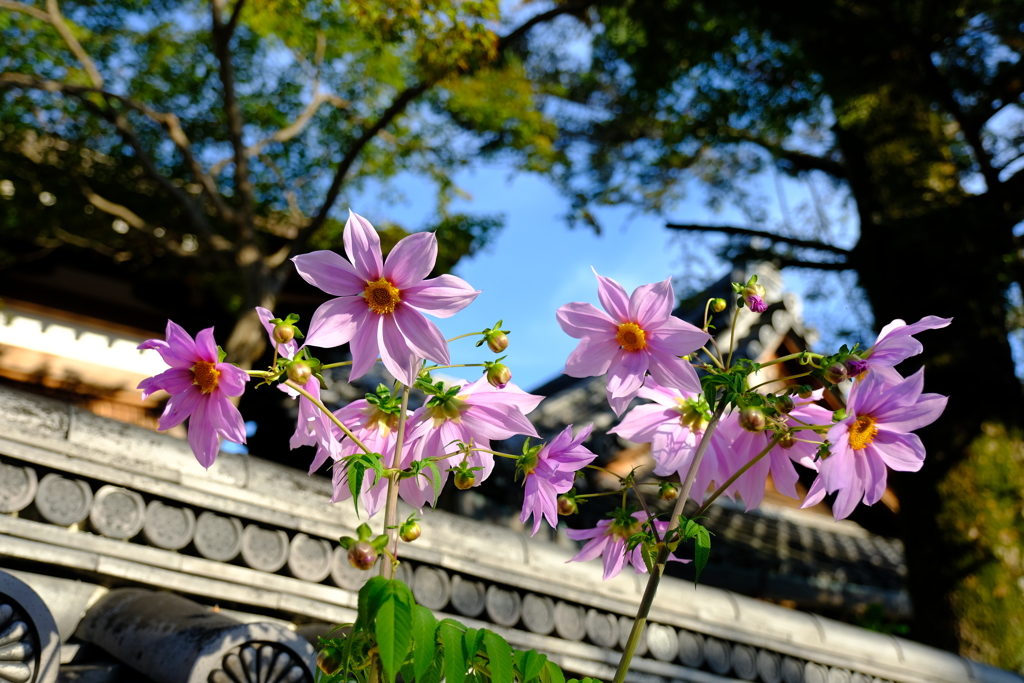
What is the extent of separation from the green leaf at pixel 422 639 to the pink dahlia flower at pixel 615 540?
41 cm

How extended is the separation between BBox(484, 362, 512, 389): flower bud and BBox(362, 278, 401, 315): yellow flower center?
0.15 m

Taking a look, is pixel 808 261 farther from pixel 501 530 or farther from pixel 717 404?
pixel 717 404

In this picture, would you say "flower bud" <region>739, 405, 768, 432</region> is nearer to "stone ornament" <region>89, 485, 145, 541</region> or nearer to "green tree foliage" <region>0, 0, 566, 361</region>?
"stone ornament" <region>89, 485, 145, 541</region>

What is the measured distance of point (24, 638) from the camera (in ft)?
4.54

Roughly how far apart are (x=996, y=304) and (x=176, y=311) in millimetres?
8060

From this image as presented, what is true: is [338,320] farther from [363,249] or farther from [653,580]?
[653,580]

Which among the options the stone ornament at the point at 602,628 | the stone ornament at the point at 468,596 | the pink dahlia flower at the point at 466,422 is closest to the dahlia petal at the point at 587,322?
the pink dahlia flower at the point at 466,422

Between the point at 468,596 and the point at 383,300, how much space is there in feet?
5.20

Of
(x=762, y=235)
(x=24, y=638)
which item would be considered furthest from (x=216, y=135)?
(x=24, y=638)

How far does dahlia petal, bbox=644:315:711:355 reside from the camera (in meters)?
1.03

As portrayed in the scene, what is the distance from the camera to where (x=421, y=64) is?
537 centimetres

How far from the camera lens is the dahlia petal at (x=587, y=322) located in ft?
3.56

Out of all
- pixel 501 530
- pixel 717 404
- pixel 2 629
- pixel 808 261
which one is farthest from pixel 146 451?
pixel 808 261

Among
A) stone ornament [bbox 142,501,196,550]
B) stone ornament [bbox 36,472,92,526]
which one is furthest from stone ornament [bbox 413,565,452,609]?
stone ornament [bbox 36,472,92,526]
